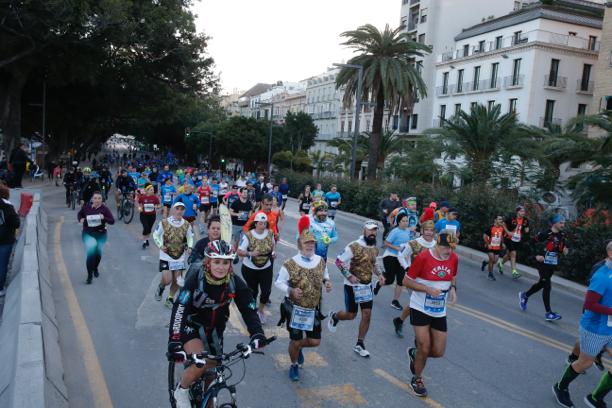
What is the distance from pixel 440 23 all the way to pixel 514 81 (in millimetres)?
15219

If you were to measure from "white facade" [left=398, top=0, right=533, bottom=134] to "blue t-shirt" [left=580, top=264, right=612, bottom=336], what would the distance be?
50083 millimetres

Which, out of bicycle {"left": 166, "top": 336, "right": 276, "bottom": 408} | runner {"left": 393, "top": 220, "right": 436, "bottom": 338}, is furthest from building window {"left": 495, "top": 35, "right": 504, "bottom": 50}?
bicycle {"left": 166, "top": 336, "right": 276, "bottom": 408}

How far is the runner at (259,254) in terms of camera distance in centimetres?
802

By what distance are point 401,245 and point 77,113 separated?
40.7 metres

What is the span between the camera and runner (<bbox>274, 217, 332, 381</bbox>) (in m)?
6.20

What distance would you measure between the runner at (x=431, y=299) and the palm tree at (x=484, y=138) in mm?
16836

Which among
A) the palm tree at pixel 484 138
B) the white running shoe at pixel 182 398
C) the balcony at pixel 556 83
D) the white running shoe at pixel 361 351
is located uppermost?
the balcony at pixel 556 83

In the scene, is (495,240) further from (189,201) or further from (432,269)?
(432,269)

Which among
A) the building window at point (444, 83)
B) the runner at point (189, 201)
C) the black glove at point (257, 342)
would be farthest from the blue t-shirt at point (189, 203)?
the building window at point (444, 83)

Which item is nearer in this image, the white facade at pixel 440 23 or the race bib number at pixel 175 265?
the race bib number at pixel 175 265

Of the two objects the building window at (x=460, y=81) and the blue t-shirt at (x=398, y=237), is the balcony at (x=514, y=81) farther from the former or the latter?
the blue t-shirt at (x=398, y=237)

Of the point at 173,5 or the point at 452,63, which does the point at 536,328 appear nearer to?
the point at 173,5

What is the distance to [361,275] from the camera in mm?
7094

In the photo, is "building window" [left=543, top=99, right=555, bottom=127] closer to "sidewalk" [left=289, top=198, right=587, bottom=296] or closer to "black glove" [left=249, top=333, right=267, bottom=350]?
"sidewalk" [left=289, top=198, right=587, bottom=296]
